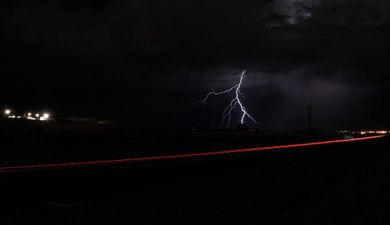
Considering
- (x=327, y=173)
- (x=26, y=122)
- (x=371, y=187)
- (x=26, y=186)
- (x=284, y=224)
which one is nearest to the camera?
(x=284, y=224)

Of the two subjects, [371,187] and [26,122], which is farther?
[26,122]

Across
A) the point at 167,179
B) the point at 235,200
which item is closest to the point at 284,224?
the point at 235,200

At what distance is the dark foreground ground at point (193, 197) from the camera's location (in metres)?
8.91

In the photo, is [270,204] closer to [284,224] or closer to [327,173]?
[284,224]

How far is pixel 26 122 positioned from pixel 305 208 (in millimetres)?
67769

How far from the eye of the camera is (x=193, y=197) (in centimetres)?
1152

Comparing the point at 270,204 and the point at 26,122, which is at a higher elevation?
the point at 26,122

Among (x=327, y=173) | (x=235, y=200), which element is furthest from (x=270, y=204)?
(x=327, y=173)

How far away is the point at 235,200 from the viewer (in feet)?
37.0

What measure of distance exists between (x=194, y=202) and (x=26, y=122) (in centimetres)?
6608

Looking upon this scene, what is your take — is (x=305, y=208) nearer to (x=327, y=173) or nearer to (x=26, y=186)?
(x=26, y=186)

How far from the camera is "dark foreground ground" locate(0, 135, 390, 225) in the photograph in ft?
29.2

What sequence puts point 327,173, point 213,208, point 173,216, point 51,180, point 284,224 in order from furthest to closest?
point 327,173 → point 51,180 → point 213,208 → point 173,216 → point 284,224

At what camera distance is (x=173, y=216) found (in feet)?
30.2
